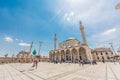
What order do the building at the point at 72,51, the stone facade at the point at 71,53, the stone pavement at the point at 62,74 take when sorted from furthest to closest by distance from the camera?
the stone facade at the point at 71,53 → the building at the point at 72,51 → the stone pavement at the point at 62,74

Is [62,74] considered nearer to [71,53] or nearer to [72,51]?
[71,53]

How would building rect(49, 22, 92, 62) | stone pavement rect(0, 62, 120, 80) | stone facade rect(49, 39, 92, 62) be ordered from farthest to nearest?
1. stone facade rect(49, 39, 92, 62)
2. building rect(49, 22, 92, 62)
3. stone pavement rect(0, 62, 120, 80)

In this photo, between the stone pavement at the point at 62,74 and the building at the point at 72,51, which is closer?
the stone pavement at the point at 62,74

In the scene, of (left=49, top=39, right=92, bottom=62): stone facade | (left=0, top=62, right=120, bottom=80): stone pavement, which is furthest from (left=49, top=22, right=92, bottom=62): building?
(left=0, top=62, right=120, bottom=80): stone pavement

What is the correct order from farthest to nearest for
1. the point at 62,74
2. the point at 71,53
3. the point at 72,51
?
the point at 72,51, the point at 71,53, the point at 62,74

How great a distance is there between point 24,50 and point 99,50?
64.5m

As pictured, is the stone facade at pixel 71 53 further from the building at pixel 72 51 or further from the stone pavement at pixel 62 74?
the stone pavement at pixel 62 74

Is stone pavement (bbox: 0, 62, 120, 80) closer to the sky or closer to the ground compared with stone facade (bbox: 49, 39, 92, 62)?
closer to the ground

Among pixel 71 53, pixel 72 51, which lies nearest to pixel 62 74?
pixel 71 53

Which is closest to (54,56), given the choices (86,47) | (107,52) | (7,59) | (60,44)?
(60,44)

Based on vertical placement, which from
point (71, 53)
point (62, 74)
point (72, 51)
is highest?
point (72, 51)

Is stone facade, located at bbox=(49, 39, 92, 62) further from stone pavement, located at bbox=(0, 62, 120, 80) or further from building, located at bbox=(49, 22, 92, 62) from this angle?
stone pavement, located at bbox=(0, 62, 120, 80)

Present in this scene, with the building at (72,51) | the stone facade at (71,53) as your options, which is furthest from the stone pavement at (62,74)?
the stone facade at (71,53)

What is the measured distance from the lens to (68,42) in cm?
4744
